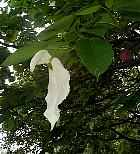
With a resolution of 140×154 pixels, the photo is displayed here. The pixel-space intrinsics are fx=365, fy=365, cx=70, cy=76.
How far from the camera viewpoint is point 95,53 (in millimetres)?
689

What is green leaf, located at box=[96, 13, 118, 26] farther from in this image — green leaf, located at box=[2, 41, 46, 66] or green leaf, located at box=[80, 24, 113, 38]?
green leaf, located at box=[2, 41, 46, 66]

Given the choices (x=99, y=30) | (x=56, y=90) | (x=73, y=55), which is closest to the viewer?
(x=56, y=90)

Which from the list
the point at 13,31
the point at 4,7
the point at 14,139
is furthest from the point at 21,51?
the point at 14,139

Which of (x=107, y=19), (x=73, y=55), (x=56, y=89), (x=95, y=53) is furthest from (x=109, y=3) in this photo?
(x=73, y=55)

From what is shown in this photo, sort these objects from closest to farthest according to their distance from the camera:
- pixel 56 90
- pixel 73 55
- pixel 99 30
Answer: pixel 56 90
pixel 99 30
pixel 73 55

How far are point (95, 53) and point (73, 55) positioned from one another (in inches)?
19.6

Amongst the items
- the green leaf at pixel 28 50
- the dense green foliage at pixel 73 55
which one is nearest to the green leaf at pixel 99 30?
the dense green foliage at pixel 73 55

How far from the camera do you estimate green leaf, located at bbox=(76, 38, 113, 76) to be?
69cm

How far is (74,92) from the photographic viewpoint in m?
3.40

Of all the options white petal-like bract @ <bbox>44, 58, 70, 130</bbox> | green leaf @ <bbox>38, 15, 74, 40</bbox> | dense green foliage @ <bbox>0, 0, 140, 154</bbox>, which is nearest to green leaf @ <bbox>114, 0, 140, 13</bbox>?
dense green foliage @ <bbox>0, 0, 140, 154</bbox>

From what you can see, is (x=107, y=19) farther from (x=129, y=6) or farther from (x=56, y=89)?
(x=56, y=89)

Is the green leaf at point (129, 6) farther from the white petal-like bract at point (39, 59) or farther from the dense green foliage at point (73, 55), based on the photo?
the white petal-like bract at point (39, 59)

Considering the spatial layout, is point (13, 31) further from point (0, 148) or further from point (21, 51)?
point (0, 148)

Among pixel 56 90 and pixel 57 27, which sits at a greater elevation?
pixel 57 27
